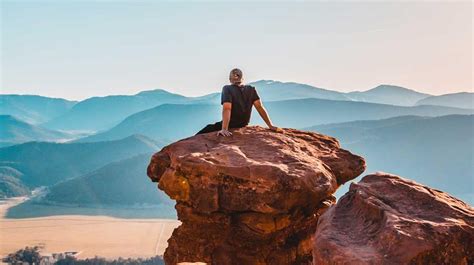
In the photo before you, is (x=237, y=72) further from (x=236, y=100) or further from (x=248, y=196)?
Answer: (x=248, y=196)

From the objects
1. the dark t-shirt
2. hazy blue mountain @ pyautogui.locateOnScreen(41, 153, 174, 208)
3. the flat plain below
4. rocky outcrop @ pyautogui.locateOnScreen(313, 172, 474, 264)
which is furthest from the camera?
hazy blue mountain @ pyautogui.locateOnScreen(41, 153, 174, 208)

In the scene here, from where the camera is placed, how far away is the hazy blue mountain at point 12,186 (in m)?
178

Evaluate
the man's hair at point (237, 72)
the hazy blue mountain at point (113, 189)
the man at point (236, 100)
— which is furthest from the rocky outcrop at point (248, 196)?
the hazy blue mountain at point (113, 189)

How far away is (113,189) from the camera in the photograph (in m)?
163

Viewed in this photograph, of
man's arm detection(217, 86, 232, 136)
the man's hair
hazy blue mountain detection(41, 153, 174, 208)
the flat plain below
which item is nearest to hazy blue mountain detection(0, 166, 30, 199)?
hazy blue mountain detection(41, 153, 174, 208)

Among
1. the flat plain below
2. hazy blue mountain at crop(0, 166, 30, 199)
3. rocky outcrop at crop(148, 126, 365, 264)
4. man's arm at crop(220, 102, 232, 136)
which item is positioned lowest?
hazy blue mountain at crop(0, 166, 30, 199)

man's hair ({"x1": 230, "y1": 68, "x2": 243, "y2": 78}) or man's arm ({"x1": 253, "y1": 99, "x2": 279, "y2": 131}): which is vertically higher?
man's hair ({"x1": 230, "y1": 68, "x2": 243, "y2": 78})

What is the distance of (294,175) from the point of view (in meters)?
8.59

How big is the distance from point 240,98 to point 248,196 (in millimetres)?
2435

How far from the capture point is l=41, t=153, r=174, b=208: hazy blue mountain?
156625 millimetres

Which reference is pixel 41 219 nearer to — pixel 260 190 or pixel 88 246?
pixel 88 246

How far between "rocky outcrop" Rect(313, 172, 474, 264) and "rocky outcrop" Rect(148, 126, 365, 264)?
6.81ft

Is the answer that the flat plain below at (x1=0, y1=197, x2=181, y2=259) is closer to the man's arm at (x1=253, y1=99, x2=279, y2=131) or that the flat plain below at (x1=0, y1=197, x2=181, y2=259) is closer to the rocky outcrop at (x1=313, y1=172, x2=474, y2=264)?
the man's arm at (x1=253, y1=99, x2=279, y2=131)

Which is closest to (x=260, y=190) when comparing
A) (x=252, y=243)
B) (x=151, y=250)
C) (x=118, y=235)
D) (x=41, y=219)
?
(x=252, y=243)
